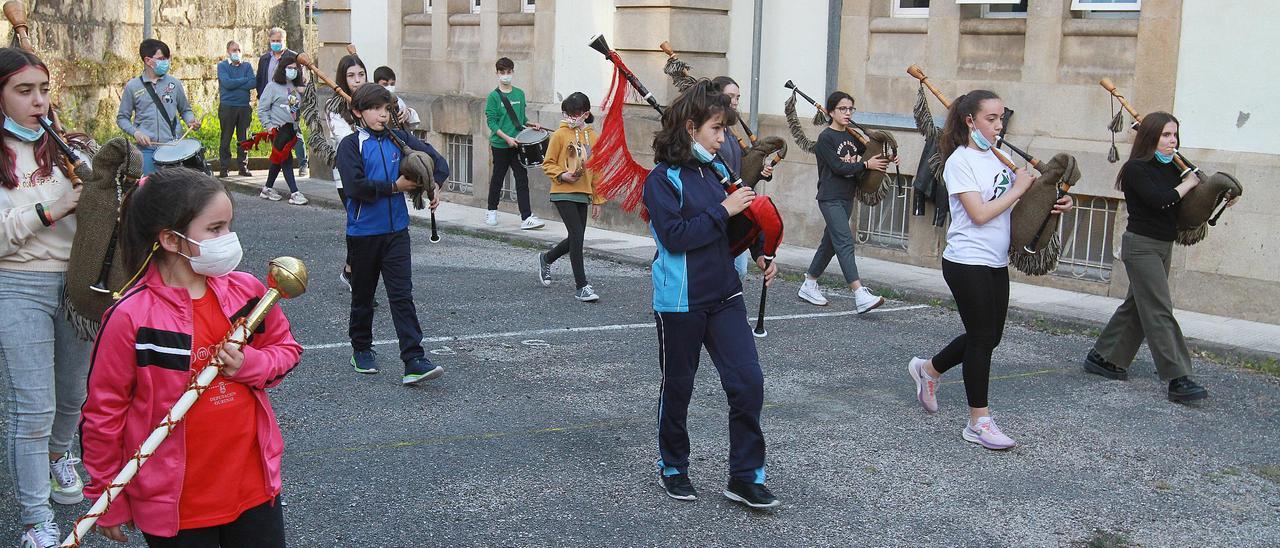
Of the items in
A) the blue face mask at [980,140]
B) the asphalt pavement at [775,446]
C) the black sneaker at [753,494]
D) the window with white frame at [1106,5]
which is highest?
the window with white frame at [1106,5]

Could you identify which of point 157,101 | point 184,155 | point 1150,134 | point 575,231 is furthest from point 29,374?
point 157,101

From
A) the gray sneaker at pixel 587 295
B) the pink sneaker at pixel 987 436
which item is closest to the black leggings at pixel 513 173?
the gray sneaker at pixel 587 295

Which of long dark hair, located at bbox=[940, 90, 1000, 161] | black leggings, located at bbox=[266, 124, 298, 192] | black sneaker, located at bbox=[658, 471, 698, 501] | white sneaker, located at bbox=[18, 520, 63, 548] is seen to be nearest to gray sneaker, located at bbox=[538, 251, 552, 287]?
long dark hair, located at bbox=[940, 90, 1000, 161]

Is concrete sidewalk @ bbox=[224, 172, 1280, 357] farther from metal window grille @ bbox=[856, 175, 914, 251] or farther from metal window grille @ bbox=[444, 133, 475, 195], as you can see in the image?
metal window grille @ bbox=[444, 133, 475, 195]

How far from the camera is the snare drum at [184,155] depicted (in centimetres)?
777

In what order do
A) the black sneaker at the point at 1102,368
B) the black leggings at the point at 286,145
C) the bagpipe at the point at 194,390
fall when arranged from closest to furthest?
the bagpipe at the point at 194,390 < the black sneaker at the point at 1102,368 < the black leggings at the point at 286,145

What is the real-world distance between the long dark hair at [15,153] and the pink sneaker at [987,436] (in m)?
4.22

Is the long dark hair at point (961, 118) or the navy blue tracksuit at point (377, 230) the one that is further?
the navy blue tracksuit at point (377, 230)

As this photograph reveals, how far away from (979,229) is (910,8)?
6558 millimetres

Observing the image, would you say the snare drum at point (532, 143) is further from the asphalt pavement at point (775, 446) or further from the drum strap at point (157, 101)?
the asphalt pavement at point (775, 446)

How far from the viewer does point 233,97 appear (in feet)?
58.9

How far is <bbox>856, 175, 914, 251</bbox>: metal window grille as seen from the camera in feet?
39.7

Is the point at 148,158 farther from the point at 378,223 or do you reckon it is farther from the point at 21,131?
the point at 21,131

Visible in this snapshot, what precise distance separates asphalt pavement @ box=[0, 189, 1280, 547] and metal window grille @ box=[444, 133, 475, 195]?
743 cm
